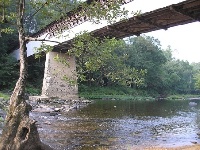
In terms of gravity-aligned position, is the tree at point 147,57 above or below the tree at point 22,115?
above

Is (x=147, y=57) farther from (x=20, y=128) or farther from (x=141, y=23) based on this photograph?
(x=20, y=128)

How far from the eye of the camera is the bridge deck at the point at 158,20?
14.5 m

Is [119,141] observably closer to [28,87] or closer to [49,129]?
[49,129]

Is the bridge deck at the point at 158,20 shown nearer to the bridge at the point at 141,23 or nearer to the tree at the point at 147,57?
the bridge at the point at 141,23

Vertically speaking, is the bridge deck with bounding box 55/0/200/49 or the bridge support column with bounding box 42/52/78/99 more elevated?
the bridge deck with bounding box 55/0/200/49

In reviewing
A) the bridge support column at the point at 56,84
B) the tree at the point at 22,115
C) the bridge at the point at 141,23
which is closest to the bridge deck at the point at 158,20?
the bridge at the point at 141,23

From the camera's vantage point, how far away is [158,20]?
57.6ft

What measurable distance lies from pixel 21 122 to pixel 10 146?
699mm

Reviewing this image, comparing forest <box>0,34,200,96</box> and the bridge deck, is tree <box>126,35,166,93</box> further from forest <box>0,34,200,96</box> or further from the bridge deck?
the bridge deck

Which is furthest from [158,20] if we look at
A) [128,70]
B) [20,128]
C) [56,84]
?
[56,84]

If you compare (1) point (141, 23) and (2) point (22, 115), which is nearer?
(2) point (22, 115)

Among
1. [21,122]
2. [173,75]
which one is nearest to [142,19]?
[21,122]

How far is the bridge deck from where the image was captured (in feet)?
47.5

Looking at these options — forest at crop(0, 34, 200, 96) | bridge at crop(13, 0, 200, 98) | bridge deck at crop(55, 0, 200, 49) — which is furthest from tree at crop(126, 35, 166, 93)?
bridge deck at crop(55, 0, 200, 49)
